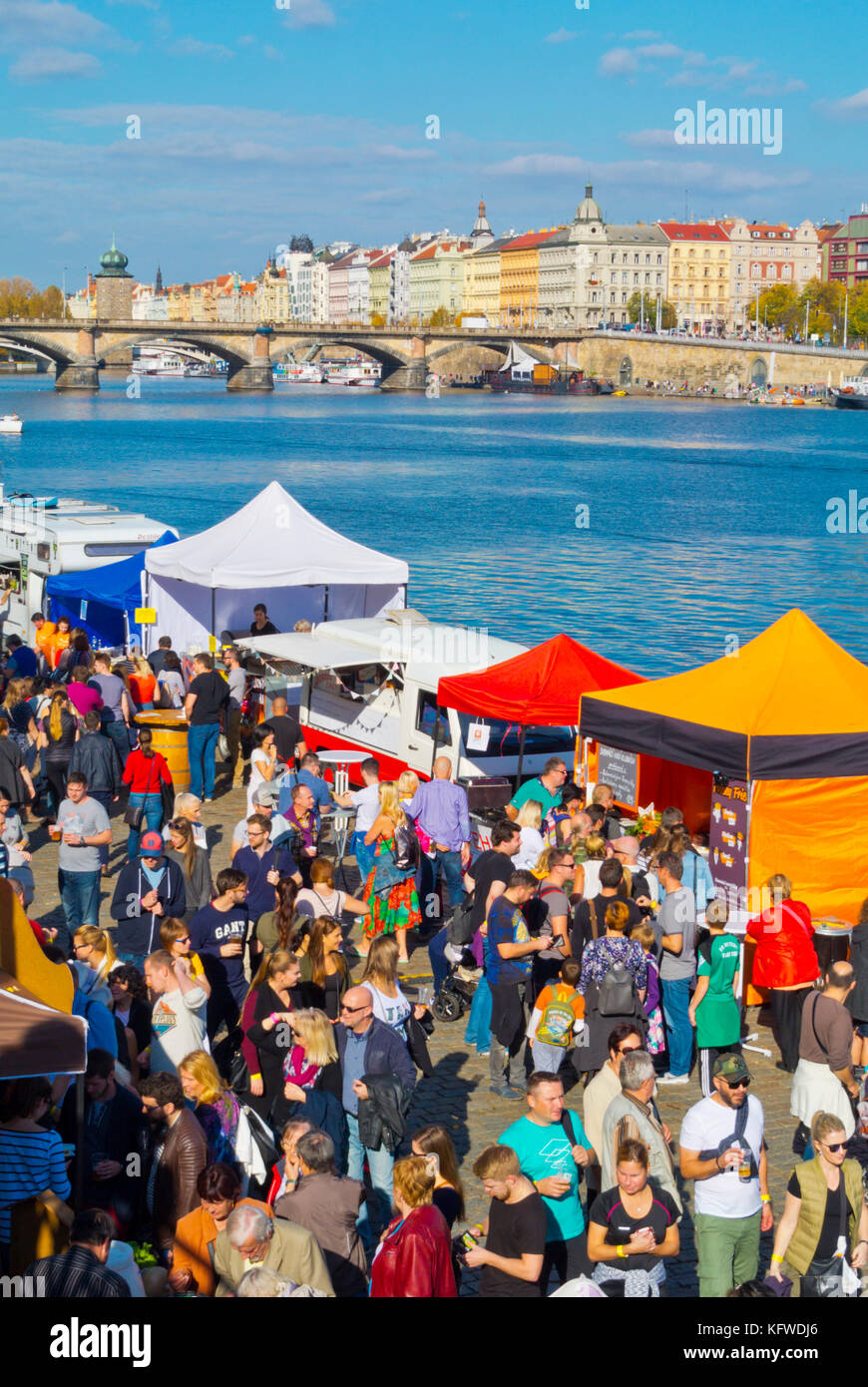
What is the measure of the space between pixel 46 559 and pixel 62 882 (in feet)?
36.4

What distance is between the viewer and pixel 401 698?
532 inches

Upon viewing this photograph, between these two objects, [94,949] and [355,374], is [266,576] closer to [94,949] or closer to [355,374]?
[94,949]

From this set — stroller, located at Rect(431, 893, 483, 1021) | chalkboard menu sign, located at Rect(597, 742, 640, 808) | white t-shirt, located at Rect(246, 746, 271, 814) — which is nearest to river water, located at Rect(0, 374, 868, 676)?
chalkboard menu sign, located at Rect(597, 742, 640, 808)

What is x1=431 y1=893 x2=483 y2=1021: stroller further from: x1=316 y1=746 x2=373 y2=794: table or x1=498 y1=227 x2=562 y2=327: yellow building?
x1=498 y1=227 x2=562 y2=327: yellow building

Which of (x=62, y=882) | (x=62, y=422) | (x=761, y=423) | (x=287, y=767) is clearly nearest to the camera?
(x=62, y=882)

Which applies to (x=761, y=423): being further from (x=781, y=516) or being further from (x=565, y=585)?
(x=565, y=585)

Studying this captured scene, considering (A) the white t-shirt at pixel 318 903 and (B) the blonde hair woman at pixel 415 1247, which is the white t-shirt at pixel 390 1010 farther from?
(B) the blonde hair woman at pixel 415 1247

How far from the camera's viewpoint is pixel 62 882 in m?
9.79

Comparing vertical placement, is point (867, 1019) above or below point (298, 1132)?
below

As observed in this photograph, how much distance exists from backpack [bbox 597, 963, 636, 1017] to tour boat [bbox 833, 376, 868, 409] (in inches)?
5023

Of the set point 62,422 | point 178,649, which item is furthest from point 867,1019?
point 62,422

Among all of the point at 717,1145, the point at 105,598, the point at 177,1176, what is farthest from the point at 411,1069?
the point at 105,598

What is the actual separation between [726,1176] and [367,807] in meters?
5.15

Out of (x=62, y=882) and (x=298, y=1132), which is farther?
(x=62, y=882)
